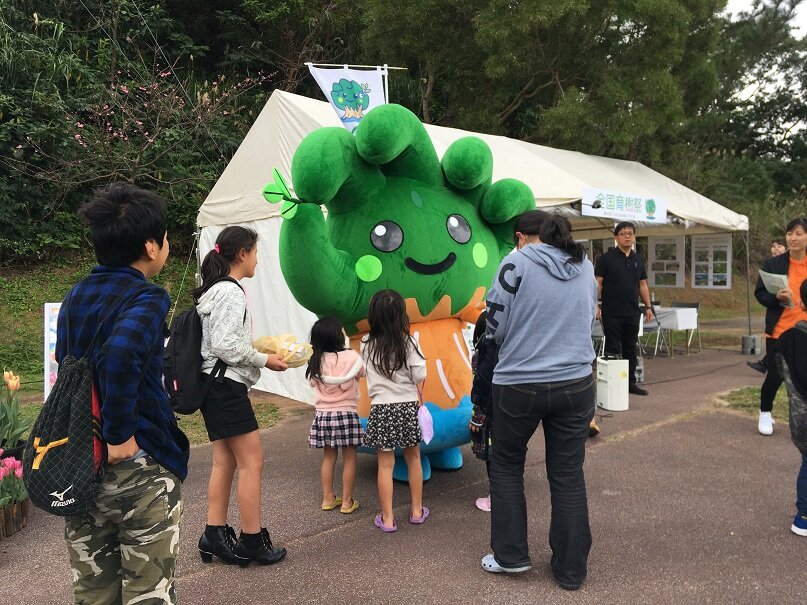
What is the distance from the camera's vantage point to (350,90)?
503cm

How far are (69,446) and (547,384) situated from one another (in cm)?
189

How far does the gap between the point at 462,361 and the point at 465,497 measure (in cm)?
90

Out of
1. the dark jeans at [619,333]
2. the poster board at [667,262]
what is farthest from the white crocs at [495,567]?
the poster board at [667,262]

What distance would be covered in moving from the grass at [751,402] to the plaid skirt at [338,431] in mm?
4353

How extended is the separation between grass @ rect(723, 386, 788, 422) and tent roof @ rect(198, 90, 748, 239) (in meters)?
2.77

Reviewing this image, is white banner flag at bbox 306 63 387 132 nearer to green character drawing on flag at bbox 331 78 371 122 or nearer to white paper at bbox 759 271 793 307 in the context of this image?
green character drawing on flag at bbox 331 78 371 122

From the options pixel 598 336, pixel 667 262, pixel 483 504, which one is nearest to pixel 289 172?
pixel 483 504

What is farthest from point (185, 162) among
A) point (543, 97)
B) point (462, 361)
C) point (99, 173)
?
point (462, 361)

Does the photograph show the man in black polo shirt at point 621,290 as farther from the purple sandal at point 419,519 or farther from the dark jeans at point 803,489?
the purple sandal at point 419,519

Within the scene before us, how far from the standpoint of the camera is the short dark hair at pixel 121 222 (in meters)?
1.82

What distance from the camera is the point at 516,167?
8.00 meters

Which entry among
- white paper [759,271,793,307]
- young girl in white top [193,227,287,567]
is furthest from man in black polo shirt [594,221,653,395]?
young girl in white top [193,227,287,567]

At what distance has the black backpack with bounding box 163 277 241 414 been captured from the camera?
2.86 metres

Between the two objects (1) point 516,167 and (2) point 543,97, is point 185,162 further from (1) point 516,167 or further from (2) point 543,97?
(2) point 543,97
